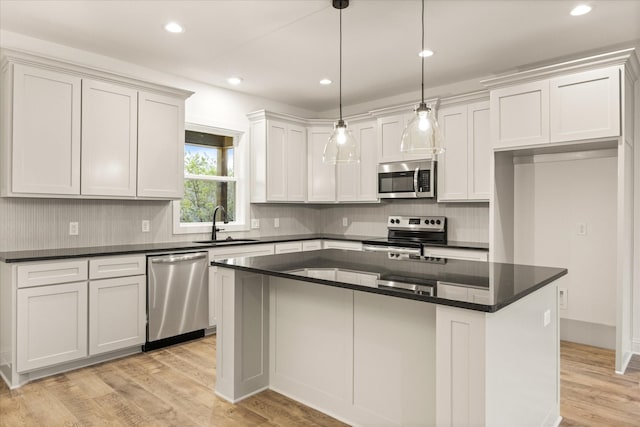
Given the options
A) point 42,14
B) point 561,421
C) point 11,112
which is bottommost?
point 561,421

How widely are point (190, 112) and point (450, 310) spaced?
374 centimetres

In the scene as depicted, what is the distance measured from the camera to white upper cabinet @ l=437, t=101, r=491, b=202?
4.18 meters

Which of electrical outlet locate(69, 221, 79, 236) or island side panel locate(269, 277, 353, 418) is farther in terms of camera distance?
electrical outlet locate(69, 221, 79, 236)

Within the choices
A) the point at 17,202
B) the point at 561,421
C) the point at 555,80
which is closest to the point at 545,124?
the point at 555,80

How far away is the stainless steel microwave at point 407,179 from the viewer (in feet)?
15.0

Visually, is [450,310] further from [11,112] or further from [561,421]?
[11,112]

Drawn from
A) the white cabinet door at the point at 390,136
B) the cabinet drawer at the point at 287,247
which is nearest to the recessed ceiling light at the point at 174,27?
the cabinet drawer at the point at 287,247

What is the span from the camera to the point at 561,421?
245 centimetres

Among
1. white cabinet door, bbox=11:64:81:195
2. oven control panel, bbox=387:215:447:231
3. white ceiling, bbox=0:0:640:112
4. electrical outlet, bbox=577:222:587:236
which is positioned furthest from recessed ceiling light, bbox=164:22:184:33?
electrical outlet, bbox=577:222:587:236

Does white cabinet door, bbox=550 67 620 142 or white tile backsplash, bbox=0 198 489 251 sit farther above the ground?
white cabinet door, bbox=550 67 620 142

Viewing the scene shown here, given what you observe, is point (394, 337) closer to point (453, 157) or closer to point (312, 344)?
point (312, 344)

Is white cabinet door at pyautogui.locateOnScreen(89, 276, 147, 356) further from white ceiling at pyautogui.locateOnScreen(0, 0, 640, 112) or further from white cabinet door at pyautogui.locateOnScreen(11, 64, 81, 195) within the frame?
white ceiling at pyautogui.locateOnScreen(0, 0, 640, 112)

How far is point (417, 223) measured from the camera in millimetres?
4824

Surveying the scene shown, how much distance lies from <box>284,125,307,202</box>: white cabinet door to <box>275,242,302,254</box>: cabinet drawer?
24.7 inches
